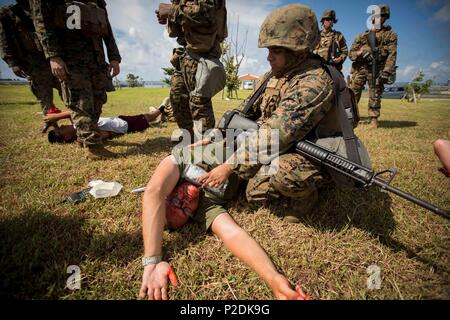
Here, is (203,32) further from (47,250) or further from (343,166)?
(47,250)

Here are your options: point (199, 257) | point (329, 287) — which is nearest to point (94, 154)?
point (199, 257)

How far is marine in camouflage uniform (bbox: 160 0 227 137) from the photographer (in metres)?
3.17

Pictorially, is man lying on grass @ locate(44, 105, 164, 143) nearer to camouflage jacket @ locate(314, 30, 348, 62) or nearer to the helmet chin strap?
the helmet chin strap

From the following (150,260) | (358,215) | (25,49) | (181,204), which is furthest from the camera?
(25,49)

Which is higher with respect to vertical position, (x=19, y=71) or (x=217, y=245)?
(x=19, y=71)

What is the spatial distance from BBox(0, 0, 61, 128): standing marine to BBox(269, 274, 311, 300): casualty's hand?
200 inches

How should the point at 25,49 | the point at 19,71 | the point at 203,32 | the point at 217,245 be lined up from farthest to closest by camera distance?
the point at 19,71
the point at 25,49
the point at 203,32
the point at 217,245

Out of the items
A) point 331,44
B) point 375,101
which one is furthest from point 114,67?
point 375,101

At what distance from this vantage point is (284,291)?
147cm

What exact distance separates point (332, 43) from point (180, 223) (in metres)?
7.57

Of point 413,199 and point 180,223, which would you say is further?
point 180,223

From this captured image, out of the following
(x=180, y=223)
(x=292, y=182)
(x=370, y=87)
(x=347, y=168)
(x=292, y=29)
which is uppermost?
(x=292, y=29)

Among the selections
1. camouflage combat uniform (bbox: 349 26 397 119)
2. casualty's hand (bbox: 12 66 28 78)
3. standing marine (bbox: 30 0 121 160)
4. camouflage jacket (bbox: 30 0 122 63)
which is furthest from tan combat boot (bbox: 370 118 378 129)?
casualty's hand (bbox: 12 66 28 78)

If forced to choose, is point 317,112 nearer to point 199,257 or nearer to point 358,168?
point 358,168
